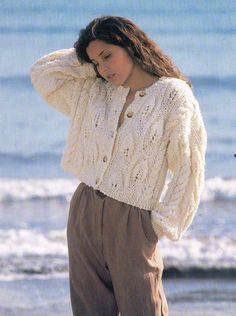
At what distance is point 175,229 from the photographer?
3.14m

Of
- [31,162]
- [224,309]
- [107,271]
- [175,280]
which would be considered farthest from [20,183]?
[107,271]

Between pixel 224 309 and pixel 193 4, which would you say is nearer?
pixel 224 309

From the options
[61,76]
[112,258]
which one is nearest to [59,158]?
[61,76]

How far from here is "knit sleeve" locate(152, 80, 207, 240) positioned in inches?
122

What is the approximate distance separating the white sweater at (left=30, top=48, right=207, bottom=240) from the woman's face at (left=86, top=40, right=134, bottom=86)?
0.19 ft

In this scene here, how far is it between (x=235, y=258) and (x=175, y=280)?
17.2 inches

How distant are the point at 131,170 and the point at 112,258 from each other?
0.25 m

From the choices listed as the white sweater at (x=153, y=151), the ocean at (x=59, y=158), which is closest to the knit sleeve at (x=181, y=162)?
the white sweater at (x=153, y=151)

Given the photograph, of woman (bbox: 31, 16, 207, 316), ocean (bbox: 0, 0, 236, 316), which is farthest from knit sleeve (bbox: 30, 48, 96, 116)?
ocean (bbox: 0, 0, 236, 316)

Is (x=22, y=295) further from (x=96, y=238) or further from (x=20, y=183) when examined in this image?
(x=20, y=183)

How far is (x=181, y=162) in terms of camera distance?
310cm

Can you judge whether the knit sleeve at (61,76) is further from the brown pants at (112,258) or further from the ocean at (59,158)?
the ocean at (59,158)

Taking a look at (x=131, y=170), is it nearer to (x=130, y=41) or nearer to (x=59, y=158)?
(x=130, y=41)

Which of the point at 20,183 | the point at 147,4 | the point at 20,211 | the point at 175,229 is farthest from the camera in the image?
the point at 147,4
